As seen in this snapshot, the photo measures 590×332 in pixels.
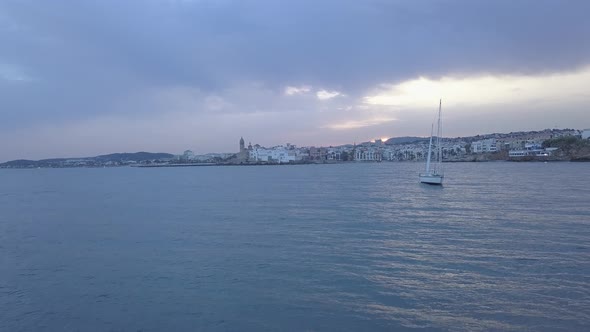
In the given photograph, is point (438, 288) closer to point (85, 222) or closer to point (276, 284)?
point (276, 284)

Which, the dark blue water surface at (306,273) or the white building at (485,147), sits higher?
the white building at (485,147)

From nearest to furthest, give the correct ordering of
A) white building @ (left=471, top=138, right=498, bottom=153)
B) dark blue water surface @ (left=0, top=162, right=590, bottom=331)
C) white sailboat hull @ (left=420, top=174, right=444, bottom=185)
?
dark blue water surface @ (left=0, top=162, right=590, bottom=331), white sailboat hull @ (left=420, top=174, right=444, bottom=185), white building @ (left=471, top=138, right=498, bottom=153)

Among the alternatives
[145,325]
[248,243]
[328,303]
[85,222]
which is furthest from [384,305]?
[85,222]

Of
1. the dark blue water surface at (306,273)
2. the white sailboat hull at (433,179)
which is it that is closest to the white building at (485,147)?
the white sailboat hull at (433,179)

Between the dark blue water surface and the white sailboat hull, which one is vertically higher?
the white sailboat hull

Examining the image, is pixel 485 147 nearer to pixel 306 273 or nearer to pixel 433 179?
pixel 433 179

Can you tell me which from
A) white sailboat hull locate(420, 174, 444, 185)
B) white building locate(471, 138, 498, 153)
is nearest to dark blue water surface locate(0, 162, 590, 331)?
white sailboat hull locate(420, 174, 444, 185)

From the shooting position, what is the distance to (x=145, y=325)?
10.3 metres

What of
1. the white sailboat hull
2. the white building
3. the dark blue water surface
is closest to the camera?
the dark blue water surface

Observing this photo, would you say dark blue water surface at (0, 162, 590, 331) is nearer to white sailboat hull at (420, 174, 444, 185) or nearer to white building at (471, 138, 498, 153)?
white sailboat hull at (420, 174, 444, 185)

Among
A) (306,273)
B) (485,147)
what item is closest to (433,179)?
(306,273)

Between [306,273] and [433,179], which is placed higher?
[433,179]

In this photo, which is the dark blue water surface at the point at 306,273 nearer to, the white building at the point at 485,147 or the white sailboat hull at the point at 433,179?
the white sailboat hull at the point at 433,179

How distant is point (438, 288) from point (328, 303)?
320 centimetres
